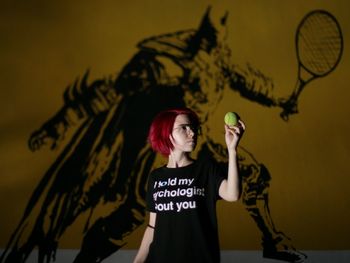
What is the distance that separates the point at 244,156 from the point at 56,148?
53.5 inches

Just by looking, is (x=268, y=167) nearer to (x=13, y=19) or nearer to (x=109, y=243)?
(x=109, y=243)

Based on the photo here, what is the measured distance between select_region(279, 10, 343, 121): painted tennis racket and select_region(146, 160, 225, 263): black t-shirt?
1.54m

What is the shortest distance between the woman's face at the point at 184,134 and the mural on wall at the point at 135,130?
1.22m

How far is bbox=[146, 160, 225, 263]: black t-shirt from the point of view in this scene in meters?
1.25

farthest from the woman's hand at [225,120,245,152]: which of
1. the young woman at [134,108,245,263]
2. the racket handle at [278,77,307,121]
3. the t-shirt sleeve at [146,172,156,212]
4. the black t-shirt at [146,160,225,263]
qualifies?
the racket handle at [278,77,307,121]

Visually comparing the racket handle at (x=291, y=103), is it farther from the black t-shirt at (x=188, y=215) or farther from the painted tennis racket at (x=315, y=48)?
the black t-shirt at (x=188, y=215)

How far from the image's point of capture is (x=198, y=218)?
4.13 feet

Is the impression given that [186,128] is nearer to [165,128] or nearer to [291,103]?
[165,128]

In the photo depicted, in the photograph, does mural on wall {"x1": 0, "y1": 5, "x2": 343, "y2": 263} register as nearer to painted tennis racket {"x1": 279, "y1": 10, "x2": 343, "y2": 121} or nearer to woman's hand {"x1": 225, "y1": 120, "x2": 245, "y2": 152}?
painted tennis racket {"x1": 279, "y1": 10, "x2": 343, "y2": 121}

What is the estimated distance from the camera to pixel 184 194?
51.4 inches

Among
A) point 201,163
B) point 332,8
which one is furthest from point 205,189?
point 332,8

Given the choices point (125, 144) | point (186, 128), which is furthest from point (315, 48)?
point (186, 128)

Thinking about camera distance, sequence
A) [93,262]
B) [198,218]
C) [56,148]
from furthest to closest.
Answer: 1. [56,148]
2. [93,262]
3. [198,218]

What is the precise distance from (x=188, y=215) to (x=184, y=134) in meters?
0.30
